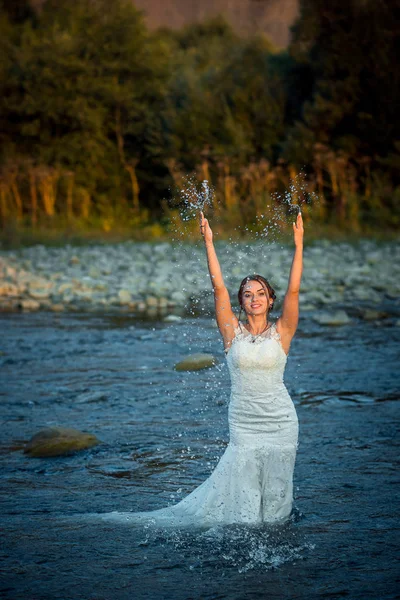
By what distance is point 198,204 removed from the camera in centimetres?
548

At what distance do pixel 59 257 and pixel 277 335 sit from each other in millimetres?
15477

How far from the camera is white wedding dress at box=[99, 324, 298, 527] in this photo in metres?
4.81

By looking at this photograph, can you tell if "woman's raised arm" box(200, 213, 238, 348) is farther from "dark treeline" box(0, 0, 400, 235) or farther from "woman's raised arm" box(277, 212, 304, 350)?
"dark treeline" box(0, 0, 400, 235)

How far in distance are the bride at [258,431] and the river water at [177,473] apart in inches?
4.4

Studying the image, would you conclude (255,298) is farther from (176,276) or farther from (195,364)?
(176,276)

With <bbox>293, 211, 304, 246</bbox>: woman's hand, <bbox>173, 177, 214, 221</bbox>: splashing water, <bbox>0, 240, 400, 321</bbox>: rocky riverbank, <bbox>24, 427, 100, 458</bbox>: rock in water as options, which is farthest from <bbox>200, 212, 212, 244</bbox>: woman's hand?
<bbox>0, 240, 400, 321</bbox>: rocky riverbank

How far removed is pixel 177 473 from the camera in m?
6.11

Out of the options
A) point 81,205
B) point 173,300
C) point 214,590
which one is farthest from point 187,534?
point 81,205

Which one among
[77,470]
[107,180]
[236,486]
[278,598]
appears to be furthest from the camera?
[107,180]

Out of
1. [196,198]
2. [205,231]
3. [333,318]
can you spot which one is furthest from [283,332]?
[333,318]

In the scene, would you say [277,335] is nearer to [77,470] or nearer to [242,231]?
[77,470]

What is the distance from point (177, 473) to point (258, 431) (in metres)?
1.42

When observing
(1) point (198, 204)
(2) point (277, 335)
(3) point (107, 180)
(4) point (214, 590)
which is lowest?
(4) point (214, 590)

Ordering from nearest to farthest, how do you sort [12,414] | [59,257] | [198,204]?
[198,204], [12,414], [59,257]
